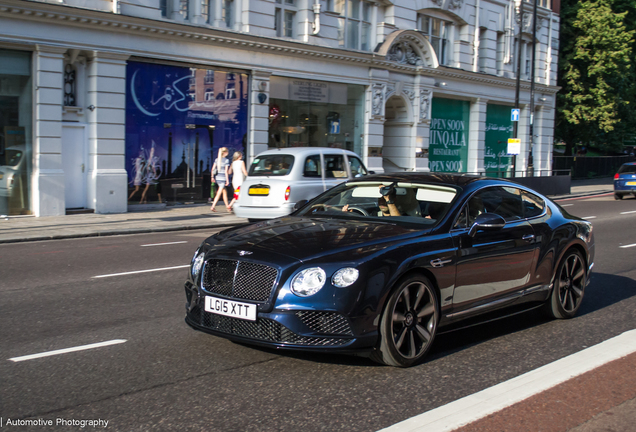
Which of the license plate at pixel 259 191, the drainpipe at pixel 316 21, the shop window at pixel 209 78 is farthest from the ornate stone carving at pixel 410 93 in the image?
the license plate at pixel 259 191

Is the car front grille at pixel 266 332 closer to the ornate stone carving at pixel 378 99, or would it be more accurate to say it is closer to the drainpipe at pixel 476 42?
the ornate stone carving at pixel 378 99

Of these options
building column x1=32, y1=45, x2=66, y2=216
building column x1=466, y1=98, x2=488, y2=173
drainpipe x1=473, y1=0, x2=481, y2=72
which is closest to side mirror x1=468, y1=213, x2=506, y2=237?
building column x1=32, y1=45, x2=66, y2=216

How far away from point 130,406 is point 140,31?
16.6m

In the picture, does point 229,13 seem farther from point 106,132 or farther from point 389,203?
point 389,203

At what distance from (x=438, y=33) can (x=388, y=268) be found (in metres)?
28.9

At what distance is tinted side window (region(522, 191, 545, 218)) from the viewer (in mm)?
6702

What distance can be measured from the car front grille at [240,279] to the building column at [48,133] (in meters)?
13.5

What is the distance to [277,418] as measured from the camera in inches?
160

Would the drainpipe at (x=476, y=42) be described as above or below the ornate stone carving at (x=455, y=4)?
below

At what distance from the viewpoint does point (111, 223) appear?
16.2 meters

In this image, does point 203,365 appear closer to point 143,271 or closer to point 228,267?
point 228,267

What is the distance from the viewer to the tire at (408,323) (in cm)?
494

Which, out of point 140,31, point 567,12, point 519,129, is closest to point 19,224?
point 140,31

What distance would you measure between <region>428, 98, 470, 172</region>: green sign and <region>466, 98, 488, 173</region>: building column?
25 centimetres
